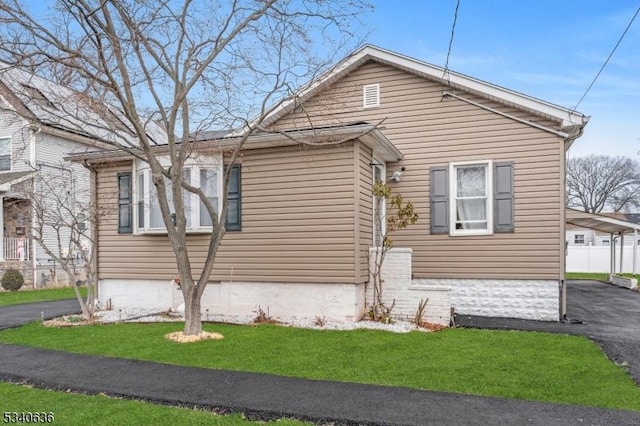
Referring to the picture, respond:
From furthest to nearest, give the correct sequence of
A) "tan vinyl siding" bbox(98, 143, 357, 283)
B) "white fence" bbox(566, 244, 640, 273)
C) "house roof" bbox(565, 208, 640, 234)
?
"white fence" bbox(566, 244, 640, 273) → "house roof" bbox(565, 208, 640, 234) → "tan vinyl siding" bbox(98, 143, 357, 283)

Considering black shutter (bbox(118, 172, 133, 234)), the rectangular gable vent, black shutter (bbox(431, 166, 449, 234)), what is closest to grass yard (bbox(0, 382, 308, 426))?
black shutter (bbox(118, 172, 133, 234))

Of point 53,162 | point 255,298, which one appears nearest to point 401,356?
point 255,298

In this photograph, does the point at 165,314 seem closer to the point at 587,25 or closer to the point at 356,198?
the point at 356,198

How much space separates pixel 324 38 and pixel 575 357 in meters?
6.21

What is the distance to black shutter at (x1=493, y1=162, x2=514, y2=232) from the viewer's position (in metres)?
9.63

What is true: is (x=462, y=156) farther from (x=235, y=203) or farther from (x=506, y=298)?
(x=235, y=203)

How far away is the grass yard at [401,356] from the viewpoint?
507cm

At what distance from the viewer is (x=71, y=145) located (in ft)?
63.2

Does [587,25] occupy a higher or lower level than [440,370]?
higher

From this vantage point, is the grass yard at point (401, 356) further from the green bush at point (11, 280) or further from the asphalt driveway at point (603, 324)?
the green bush at point (11, 280)

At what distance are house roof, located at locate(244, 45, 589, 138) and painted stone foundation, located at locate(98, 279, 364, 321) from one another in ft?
10.6

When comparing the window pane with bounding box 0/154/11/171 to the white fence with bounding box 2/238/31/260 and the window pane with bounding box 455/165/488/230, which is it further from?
the window pane with bounding box 455/165/488/230

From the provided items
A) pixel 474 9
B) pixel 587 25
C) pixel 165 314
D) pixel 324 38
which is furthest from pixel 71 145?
pixel 587 25

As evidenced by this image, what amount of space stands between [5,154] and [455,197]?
17.3 meters
